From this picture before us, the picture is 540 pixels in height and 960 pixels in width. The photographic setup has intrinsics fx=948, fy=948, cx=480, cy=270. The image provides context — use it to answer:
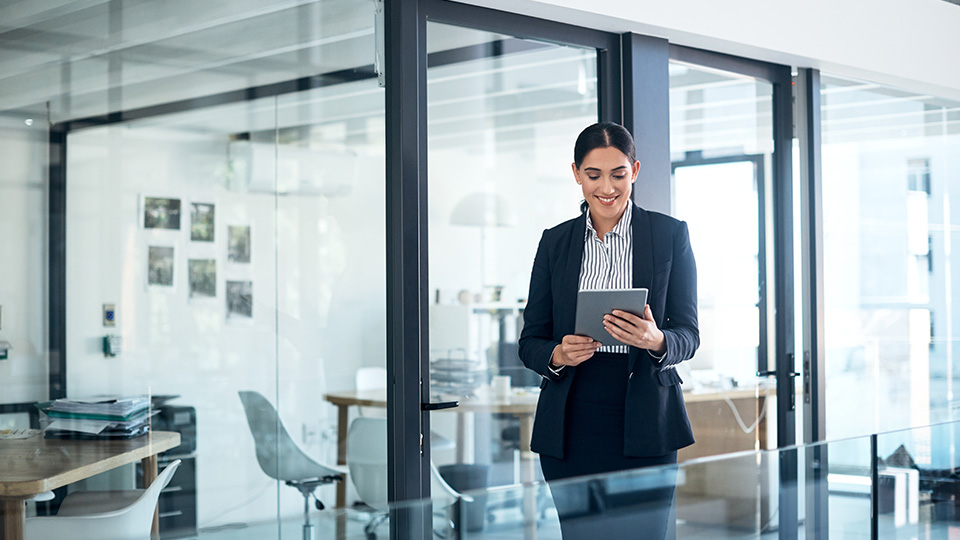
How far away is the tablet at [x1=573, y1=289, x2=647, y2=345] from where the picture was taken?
7.39 ft

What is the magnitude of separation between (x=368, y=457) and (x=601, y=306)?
3.83ft

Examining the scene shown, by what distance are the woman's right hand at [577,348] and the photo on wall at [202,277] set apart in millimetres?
1064

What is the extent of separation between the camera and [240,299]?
2828mm

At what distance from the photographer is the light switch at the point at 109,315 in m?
2.49

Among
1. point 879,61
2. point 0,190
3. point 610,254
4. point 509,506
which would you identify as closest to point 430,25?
point 610,254

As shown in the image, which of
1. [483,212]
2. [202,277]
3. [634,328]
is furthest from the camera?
[483,212]

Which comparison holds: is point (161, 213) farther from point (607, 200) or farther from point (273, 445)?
point (607, 200)

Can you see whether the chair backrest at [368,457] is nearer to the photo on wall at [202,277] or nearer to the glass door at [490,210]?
the glass door at [490,210]

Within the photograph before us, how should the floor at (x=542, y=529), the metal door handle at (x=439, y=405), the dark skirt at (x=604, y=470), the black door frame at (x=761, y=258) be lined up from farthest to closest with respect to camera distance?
the black door frame at (x=761, y=258)
the metal door handle at (x=439, y=405)
the dark skirt at (x=604, y=470)
the floor at (x=542, y=529)

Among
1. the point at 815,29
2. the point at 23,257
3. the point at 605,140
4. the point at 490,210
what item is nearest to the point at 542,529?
the point at 605,140

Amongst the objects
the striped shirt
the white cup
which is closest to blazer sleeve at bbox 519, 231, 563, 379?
the striped shirt

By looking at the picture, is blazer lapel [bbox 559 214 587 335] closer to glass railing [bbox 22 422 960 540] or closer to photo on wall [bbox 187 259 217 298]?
glass railing [bbox 22 422 960 540]

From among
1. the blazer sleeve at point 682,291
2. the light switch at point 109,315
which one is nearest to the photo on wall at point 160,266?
the light switch at point 109,315

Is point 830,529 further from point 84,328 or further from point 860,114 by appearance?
point 860,114
